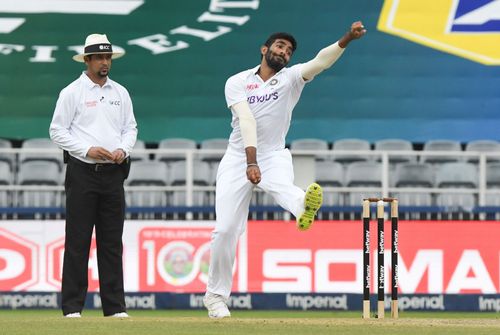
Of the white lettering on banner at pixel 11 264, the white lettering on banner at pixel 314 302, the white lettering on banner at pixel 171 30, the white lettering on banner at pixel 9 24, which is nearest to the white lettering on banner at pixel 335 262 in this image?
the white lettering on banner at pixel 314 302

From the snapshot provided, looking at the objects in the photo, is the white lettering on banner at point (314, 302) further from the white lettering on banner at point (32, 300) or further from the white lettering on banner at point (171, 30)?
the white lettering on banner at point (171, 30)

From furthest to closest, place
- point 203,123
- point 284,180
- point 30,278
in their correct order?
point 203,123, point 30,278, point 284,180

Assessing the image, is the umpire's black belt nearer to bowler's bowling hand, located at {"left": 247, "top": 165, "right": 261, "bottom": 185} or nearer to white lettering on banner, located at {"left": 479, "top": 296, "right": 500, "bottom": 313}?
bowler's bowling hand, located at {"left": 247, "top": 165, "right": 261, "bottom": 185}

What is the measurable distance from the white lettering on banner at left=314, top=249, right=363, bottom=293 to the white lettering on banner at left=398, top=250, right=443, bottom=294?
449 mm

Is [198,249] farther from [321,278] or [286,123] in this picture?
[286,123]

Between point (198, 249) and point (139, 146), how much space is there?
9.43ft

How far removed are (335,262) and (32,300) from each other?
321 cm

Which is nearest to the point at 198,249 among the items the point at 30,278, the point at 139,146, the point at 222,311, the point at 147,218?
the point at 147,218

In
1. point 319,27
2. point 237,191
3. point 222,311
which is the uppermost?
point 319,27

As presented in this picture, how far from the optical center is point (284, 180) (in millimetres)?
10539

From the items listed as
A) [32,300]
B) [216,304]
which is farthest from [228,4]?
[216,304]

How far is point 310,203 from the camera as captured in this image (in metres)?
10.1

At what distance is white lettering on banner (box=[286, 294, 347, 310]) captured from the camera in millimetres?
15281

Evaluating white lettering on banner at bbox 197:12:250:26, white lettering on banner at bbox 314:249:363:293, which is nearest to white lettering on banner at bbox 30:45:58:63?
white lettering on banner at bbox 197:12:250:26
